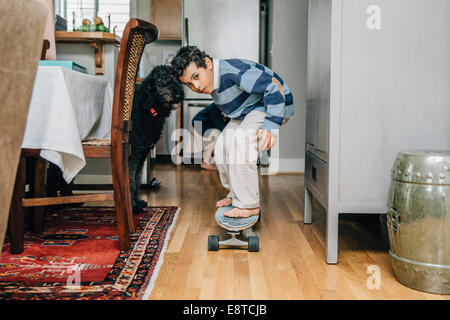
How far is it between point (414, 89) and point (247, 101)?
66cm

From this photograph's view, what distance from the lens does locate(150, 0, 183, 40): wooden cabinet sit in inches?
176

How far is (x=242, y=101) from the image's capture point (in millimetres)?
1757

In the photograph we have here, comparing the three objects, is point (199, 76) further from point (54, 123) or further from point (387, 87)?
point (387, 87)

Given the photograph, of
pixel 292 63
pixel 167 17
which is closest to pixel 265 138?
pixel 292 63

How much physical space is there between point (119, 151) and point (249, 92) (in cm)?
57

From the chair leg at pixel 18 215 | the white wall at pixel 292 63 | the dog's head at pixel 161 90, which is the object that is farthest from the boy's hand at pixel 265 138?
the white wall at pixel 292 63

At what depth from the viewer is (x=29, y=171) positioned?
218 cm

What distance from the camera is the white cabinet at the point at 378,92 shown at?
136 centimetres

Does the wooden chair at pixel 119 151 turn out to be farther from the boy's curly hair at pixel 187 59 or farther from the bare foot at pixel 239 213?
the bare foot at pixel 239 213
